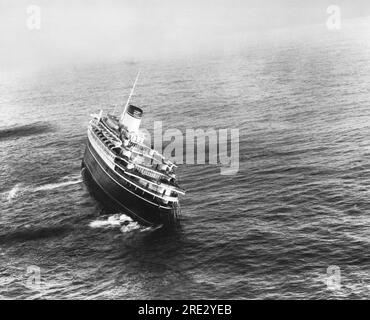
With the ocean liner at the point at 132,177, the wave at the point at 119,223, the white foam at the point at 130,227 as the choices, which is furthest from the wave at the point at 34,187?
the white foam at the point at 130,227

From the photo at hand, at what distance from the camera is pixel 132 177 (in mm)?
70938

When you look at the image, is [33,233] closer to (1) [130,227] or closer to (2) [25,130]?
(1) [130,227]

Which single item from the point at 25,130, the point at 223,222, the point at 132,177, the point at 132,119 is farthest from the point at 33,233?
the point at 25,130

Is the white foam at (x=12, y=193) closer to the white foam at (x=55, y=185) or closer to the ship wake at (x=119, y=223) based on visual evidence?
the white foam at (x=55, y=185)

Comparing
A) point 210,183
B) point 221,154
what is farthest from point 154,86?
point 210,183

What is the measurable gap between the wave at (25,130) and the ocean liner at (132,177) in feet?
154

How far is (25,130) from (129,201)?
7589 centimetres

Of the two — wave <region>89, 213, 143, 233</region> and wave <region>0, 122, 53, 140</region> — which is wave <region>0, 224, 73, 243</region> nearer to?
wave <region>89, 213, 143, 233</region>

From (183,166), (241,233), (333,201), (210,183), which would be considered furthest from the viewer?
(183,166)

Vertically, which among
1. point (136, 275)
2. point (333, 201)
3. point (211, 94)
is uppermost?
point (211, 94)

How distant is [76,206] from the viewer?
7606 cm

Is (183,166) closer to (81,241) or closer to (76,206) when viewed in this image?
(76,206)

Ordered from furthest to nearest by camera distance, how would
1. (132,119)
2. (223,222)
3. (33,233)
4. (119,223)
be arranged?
(132,119)
(119,223)
(33,233)
(223,222)

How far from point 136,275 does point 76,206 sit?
24863mm
